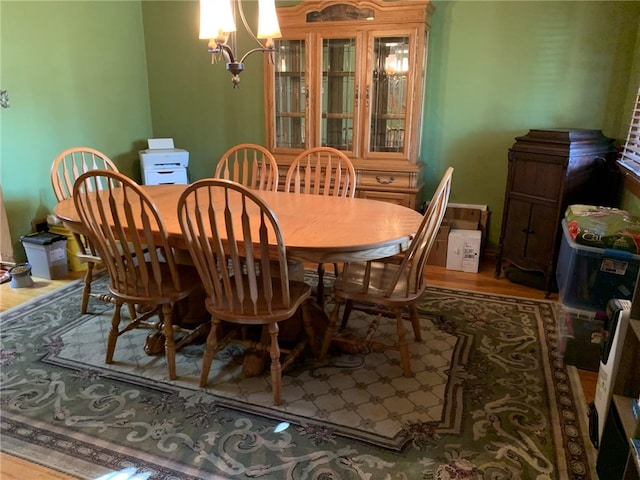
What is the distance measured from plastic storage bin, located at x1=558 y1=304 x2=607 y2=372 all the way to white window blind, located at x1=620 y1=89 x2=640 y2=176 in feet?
3.00

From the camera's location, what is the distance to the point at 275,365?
1915 millimetres

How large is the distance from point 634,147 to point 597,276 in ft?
3.35

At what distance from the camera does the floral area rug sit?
5.41 ft

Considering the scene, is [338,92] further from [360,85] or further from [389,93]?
[389,93]

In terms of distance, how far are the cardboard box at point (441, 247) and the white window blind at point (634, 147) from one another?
1.21 m

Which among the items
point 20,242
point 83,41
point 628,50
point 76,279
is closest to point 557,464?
point 628,50

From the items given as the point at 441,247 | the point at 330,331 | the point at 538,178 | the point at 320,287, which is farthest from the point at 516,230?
the point at 330,331

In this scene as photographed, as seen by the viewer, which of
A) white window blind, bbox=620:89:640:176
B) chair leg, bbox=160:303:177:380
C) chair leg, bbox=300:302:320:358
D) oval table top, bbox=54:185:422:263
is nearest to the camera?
oval table top, bbox=54:185:422:263

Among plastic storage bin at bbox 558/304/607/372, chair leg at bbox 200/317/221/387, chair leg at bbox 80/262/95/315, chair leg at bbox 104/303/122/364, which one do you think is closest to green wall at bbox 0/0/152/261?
chair leg at bbox 80/262/95/315

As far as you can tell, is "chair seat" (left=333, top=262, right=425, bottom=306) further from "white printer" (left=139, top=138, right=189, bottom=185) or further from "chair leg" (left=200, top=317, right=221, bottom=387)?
"white printer" (left=139, top=138, right=189, bottom=185)

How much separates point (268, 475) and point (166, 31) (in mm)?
3981

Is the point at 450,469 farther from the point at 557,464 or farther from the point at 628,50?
the point at 628,50

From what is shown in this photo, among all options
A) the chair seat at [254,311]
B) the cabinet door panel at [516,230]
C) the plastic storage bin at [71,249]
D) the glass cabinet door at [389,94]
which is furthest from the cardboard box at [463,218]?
the plastic storage bin at [71,249]

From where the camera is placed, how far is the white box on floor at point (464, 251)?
3475 millimetres
